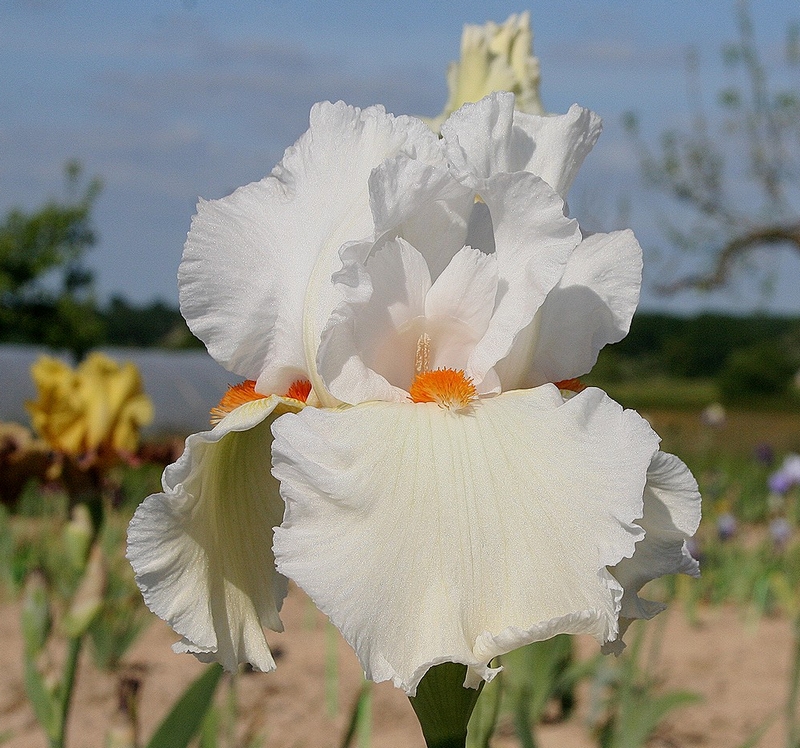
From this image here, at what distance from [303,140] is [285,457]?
0.36 metres

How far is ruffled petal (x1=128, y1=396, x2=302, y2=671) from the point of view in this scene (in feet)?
2.67

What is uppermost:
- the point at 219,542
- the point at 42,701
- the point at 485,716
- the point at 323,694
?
the point at 219,542

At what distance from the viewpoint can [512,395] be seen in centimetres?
83

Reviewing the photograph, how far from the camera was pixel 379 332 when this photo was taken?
867 mm

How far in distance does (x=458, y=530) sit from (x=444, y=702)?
23cm

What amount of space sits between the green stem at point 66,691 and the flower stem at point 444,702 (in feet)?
3.77

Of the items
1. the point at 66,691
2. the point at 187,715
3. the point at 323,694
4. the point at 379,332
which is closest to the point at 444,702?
the point at 379,332

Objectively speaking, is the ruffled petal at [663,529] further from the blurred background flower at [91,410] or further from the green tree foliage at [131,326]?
the green tree foliage at [131,326]

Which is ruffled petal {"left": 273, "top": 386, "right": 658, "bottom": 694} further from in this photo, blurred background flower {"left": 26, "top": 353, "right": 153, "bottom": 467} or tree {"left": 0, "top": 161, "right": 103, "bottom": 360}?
tree {"left": 0, "top": 161, "right": 103, "bottom": 360}

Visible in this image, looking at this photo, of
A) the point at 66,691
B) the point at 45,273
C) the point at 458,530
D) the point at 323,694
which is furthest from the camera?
the point at 45,273

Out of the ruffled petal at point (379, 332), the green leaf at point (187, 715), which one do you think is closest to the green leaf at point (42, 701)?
the green leaf at point (187, 715)

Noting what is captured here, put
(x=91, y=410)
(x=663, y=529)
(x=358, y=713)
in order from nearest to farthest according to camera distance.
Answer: (x=663, y=529) → (x=358, y=713) → (x=91, y=410)

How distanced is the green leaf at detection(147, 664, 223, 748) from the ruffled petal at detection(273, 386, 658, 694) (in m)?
0.75

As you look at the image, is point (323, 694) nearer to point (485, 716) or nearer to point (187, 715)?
point (187, 715)
